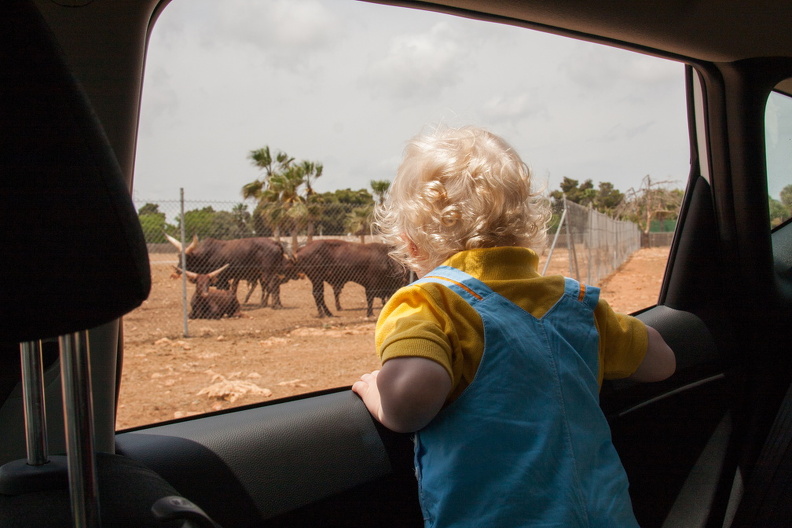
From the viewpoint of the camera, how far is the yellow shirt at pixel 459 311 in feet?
3.98

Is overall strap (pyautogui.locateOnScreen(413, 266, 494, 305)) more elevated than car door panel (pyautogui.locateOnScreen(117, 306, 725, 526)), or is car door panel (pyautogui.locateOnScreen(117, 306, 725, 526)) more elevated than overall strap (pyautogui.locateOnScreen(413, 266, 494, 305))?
overall strap (pyautogui.locateOnScreen(413, 266, 494, 305))

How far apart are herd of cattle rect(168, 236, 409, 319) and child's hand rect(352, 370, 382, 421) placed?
7991 mm

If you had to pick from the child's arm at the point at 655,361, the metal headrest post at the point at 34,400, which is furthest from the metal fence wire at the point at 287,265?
the metal headrest post at the point at 34,400

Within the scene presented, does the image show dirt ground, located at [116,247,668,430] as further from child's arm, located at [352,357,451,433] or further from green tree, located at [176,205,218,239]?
child's arm, located at [352,357,451,433]

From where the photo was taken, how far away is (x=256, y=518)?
142 cm

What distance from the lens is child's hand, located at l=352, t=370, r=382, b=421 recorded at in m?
1.55

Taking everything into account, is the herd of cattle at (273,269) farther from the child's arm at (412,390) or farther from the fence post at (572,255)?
the child's arm at (412,390)

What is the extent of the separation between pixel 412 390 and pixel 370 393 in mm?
420

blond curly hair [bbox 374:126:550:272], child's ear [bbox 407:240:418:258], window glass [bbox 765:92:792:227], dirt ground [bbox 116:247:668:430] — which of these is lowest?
dirt ground [bbox 116:247:668:430]

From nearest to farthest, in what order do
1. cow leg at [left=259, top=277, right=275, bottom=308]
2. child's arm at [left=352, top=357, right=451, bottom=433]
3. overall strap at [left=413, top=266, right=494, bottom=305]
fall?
child's arm at [left=352, top=357, right=451, bottom=433] < overall strap at [left=413, top=266, right=494, bottom=305] < cow leg at [left=259, top=277, right=275, bottom=308]

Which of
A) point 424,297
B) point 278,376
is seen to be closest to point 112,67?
point 424,297

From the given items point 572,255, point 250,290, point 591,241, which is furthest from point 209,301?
point 591,241

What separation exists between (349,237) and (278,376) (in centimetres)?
578

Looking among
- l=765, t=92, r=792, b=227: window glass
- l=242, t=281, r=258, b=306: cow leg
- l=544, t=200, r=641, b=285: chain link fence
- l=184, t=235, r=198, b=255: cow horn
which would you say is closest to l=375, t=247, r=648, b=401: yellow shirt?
l=765, t=92, r=792, b=227: window glass
